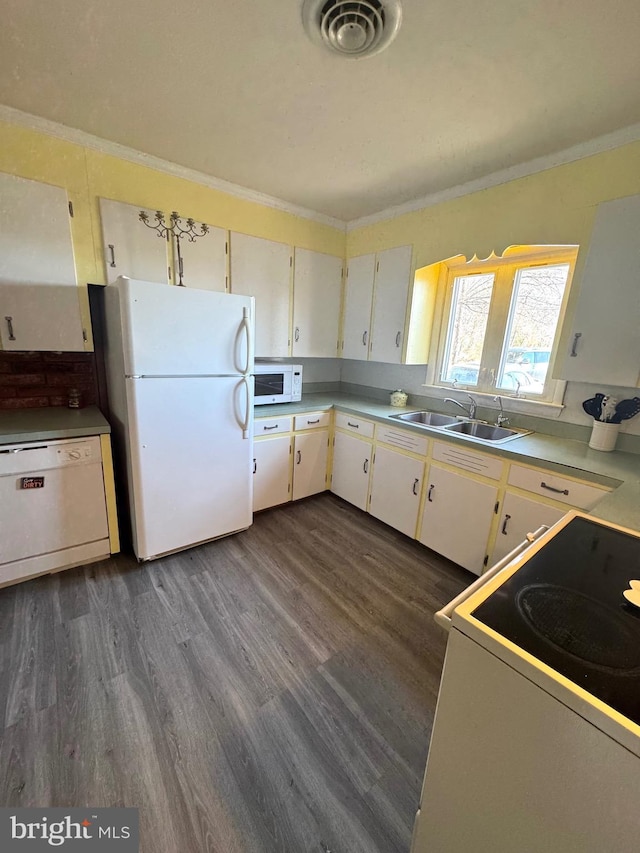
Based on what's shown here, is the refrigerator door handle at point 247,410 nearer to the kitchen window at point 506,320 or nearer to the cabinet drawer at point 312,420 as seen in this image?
the cabinet drawer at point 312,420

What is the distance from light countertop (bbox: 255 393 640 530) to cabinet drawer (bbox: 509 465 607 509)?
1.6 inches

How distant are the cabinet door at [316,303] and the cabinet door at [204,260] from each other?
0.65 metres

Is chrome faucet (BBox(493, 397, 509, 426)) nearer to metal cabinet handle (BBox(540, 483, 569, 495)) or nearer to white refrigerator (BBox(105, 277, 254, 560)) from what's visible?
metal cabinet handle (BBox(540, 483, 569, 495))

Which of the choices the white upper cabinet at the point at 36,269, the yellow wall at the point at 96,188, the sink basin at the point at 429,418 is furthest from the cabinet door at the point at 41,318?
the sink basin at the point at 429,418

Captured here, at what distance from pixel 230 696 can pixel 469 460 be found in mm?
1694

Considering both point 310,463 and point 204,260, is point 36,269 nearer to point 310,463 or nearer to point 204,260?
point 204,260

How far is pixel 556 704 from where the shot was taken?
61 centimetres

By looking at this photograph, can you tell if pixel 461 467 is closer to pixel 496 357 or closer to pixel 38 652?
pixel 496 357

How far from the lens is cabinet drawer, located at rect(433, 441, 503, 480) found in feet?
6.51

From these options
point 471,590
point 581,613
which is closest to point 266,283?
point 471,590

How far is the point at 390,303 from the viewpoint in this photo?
288 cm

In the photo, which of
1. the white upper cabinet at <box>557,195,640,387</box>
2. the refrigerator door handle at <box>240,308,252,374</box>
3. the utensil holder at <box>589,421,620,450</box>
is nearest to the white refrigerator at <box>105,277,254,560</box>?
the refrigerator door handle at <box>240,308,252,374</box>

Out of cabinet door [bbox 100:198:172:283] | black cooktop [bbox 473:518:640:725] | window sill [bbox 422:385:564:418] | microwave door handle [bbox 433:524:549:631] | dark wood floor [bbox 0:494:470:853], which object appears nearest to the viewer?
black cooktop [bbox 473:518:640:725]

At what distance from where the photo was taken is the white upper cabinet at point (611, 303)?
5.49ft
